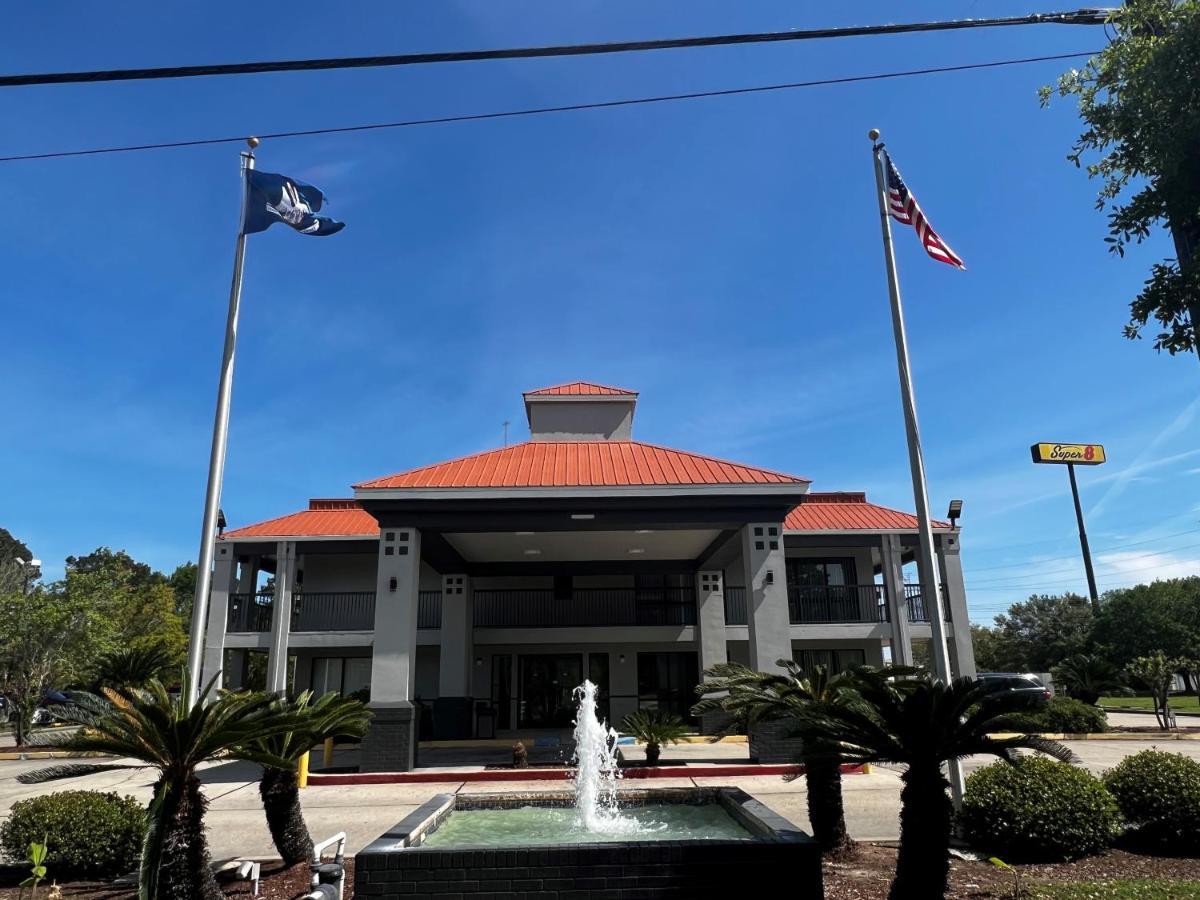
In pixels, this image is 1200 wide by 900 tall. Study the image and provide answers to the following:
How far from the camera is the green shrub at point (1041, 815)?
28.8 ft

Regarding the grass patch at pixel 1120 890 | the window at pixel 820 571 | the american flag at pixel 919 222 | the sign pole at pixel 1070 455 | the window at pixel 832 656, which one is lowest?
the grass patch at pixel 1120 890

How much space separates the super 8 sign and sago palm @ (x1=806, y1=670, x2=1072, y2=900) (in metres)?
66.0

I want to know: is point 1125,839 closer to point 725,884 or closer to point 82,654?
point 725,884

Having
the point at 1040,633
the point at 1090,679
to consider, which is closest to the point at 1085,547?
the point at 1040,633

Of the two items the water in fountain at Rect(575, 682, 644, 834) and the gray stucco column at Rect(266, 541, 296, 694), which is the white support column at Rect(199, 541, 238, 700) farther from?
the water in fountain at Rect(575, 682, 644, 834)

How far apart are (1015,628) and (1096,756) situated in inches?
2156

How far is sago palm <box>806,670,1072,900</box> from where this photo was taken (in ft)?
21.4

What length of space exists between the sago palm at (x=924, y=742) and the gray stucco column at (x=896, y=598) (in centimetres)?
1748

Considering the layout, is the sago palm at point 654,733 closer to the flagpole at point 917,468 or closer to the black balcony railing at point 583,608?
the flagpole at point 917,468

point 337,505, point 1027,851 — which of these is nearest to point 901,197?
point 1027,851

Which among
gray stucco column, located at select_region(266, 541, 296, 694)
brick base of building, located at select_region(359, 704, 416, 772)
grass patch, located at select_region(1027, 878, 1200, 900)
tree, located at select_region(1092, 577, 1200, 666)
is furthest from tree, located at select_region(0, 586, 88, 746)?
tree, located at select_region(1092, 577, 1200, 666)

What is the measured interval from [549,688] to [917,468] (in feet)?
56.3

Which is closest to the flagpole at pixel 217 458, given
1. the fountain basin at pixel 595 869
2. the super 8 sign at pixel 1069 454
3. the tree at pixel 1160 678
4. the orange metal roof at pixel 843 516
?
the fountain basin at pixel 595 869

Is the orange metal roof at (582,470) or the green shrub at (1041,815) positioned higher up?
the orange metal roof at (582,470)
